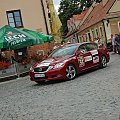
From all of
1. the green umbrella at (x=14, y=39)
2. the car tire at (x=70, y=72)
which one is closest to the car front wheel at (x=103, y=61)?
the car tire at (x=70, y=72)

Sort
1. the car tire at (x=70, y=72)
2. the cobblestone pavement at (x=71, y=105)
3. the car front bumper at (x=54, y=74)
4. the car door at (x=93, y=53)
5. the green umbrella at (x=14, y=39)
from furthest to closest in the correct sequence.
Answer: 1. the green umbrella at (x=14, y=39)
2. the car door at (x=93, y=53)
3. the car tire at (x=70, y=72)
4. the car front bumper at (x=54, y=74)
5. the cobblestone pavement at (x=71, y=105)

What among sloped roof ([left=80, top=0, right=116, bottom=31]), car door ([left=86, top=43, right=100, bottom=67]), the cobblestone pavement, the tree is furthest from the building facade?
the tree

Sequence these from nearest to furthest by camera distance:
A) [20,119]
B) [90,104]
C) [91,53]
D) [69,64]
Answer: [20,119], [90,104], [69,64], [91,53]

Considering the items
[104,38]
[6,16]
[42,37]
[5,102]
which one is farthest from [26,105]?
[104,38]

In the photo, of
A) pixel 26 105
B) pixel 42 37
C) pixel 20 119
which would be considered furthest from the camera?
pixel 42 37

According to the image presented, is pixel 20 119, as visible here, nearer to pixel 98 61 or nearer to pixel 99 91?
pixel 99 91

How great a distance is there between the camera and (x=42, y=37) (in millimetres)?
22078

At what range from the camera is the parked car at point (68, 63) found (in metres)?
14.0

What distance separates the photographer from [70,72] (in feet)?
47.3

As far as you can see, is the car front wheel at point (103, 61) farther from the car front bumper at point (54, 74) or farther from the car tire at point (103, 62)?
the car front bumper at point (54, 74)

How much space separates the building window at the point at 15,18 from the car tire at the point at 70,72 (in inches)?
534

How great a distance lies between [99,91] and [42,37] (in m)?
12.3

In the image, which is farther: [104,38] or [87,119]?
[104,38]

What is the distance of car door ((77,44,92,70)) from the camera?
50.2 feet
